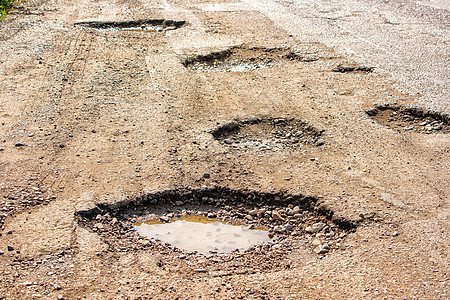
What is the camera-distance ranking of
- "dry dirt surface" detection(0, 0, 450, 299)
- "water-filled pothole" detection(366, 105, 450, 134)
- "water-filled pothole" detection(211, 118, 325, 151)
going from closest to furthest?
"dry dirt surface" detection(0, 0, 450, 299) → "water-filled pothole" detection(211, 118, 325, 151) → "water-filled pothole" detection(366, 105, 450, 134)

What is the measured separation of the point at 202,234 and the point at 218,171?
0.86 meters

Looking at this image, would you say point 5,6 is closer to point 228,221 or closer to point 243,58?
point 243,58

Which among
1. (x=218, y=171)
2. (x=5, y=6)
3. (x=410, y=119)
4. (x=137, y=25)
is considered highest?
(x=5, y=6)

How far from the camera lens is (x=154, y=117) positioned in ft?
18.7

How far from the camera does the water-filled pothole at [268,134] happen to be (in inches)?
202

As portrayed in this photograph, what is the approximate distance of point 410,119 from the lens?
5797 millimetres

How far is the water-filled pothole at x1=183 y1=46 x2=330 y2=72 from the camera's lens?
7438 mm

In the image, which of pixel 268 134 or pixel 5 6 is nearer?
pixel 268 134

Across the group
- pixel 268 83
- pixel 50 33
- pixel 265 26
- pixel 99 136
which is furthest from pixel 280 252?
pixel 50 33

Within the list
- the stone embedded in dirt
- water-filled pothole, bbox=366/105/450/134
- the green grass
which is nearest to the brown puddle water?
the stone embedded in dirt

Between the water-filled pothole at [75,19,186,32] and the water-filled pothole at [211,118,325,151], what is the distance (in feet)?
15.6

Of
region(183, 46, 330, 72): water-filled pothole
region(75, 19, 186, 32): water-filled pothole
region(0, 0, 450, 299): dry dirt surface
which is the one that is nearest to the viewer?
region(0, 0, 450, 299): dry dirt surface

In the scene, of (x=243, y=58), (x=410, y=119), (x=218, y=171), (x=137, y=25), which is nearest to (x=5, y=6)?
(x=137, y=25)

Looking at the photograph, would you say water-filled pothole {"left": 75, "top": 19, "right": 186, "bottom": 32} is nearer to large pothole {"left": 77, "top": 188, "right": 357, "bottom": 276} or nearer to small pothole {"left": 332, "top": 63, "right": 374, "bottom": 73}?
small pothole {"left": 332, "top": 63, "right": 374, "bottom": 73}
